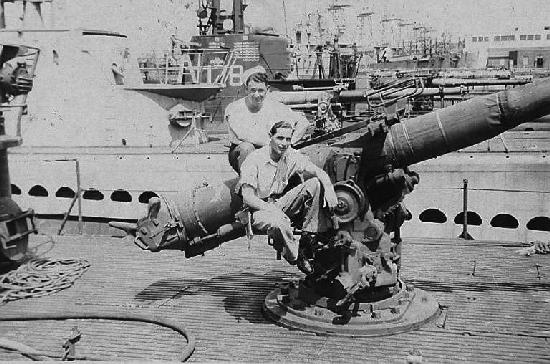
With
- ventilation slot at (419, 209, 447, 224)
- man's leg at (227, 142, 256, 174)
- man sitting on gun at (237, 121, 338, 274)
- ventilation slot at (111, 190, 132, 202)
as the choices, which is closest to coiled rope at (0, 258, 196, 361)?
man sitting on gun at (237, 121, 338, 274)

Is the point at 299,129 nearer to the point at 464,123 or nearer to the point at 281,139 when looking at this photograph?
the point at 281,139

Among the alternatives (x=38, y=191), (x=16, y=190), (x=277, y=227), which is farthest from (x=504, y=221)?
(x=16, y=190)

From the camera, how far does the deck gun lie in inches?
231

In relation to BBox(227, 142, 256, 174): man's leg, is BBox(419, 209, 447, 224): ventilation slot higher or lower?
lower

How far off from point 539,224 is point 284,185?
9681mm

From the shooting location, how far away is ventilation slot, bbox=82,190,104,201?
685 inches

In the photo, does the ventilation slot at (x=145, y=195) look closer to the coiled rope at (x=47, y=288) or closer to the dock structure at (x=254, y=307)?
the dock structure at (x=254, y=307)

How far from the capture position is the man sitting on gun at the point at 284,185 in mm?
5520

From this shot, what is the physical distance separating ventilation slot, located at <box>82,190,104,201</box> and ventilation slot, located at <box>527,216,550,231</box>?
33.6 ft

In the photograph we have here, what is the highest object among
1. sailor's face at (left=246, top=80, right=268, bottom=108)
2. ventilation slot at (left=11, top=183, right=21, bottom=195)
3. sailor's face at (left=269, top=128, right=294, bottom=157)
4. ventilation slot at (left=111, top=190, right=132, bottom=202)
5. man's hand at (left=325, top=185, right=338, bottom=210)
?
sailor's face at (left=246, top=80, right=268, bottom=108)

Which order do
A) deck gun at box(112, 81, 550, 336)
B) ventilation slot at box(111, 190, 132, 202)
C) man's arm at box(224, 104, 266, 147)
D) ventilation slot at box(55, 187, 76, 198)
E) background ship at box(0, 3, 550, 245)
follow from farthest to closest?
1. ventilation slot at box(55, 187, 76, 198)
2. ventilation slot at box(111, 190, 132, 202)
3. background ship at box(0, 3, 550, 245)
4. man's arm at box(224, 104, 266, 147)
5. deck gun at box(112, 81, 550, 336)

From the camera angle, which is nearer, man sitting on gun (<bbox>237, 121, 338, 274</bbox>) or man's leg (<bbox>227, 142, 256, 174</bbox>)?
man sitting on gun (<bbox>237, 121, 338, 274</bbox>)

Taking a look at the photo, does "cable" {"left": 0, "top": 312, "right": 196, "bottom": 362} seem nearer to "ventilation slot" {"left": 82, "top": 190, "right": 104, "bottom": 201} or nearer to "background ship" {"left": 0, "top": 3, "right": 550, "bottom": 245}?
"background ship" {"left": 0, "top": 3, "right": 550, "bottom": 245}

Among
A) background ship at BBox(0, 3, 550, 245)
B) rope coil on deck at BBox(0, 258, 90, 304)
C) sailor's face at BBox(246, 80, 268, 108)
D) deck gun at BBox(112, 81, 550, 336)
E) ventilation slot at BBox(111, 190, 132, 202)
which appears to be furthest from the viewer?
ventilation slot at BBox(111, 190, 132, 202)
